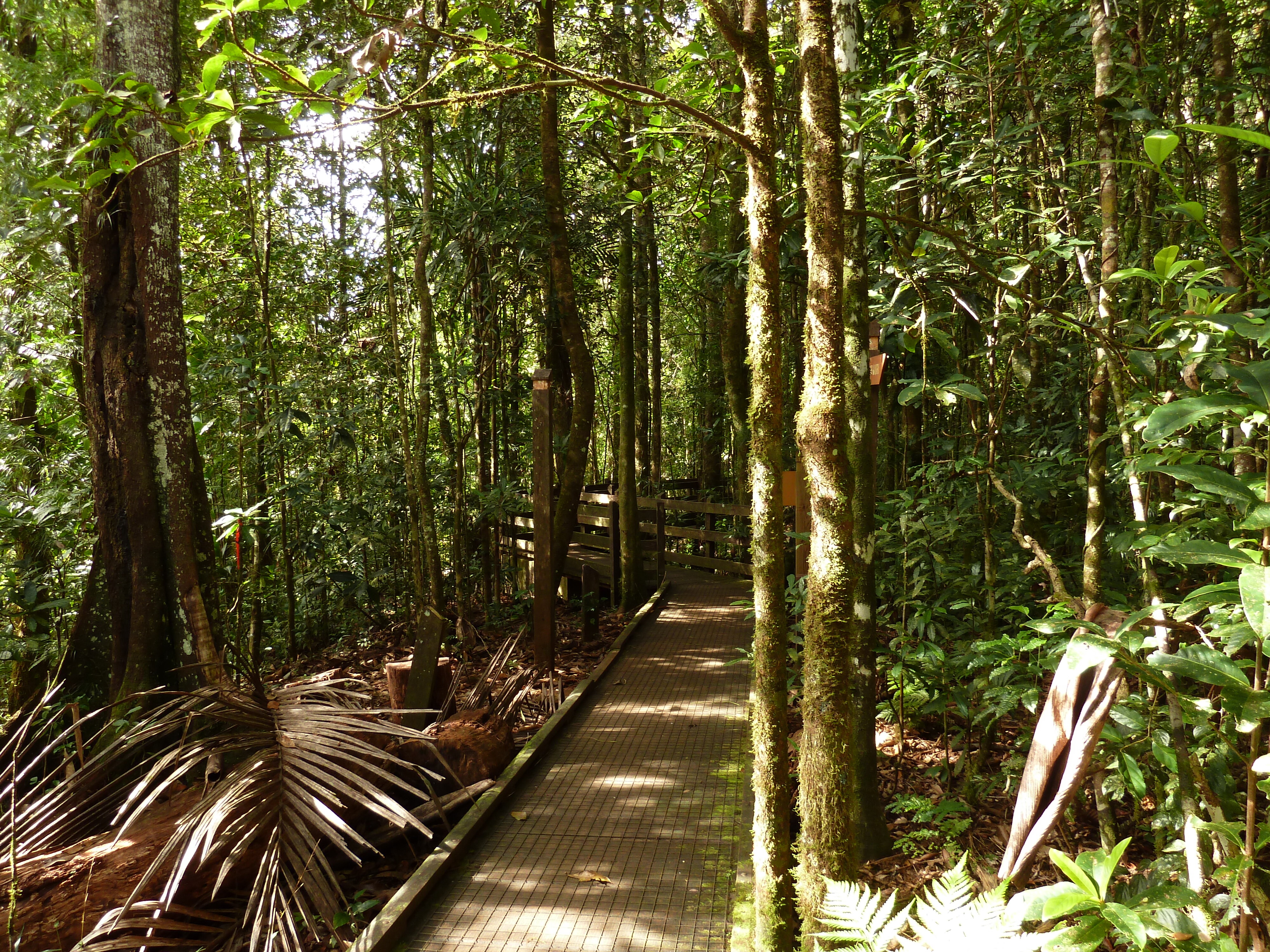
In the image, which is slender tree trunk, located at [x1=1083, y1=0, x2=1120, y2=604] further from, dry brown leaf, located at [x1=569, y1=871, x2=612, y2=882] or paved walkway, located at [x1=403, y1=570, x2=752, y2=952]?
dry brown leaf, located at [x1=569, y1=871, x2=612, y2=882]

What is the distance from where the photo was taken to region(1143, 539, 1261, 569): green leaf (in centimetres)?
131

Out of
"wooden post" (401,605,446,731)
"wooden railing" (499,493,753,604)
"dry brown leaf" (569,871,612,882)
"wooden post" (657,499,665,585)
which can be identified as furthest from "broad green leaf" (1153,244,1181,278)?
"wooden post" (657,499,665,585)

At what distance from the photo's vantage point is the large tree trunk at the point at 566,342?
25.4 ft

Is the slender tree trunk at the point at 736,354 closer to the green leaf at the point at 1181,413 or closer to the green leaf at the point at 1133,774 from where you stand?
the green leaf at the point at 1133,774

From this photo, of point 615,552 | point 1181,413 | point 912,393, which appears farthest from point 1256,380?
point 615,552

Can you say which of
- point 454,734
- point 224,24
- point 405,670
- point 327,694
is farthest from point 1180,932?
point 224,24

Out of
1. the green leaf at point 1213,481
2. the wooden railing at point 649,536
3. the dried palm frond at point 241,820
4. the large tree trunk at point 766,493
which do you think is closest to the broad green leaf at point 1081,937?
the green leaf at point 1213,481

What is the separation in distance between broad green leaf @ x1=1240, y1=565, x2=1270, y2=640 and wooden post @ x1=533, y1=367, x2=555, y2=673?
4982mm

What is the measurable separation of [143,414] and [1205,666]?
5.13 meters

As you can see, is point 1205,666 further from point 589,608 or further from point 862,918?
point 589,608

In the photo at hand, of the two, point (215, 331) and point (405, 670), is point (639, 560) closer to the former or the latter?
point (405, 670)

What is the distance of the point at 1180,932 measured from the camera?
4.12ft

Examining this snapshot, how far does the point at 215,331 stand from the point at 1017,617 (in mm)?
8720

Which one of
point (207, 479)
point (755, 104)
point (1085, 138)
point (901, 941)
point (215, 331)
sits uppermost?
point (1085, 138)
